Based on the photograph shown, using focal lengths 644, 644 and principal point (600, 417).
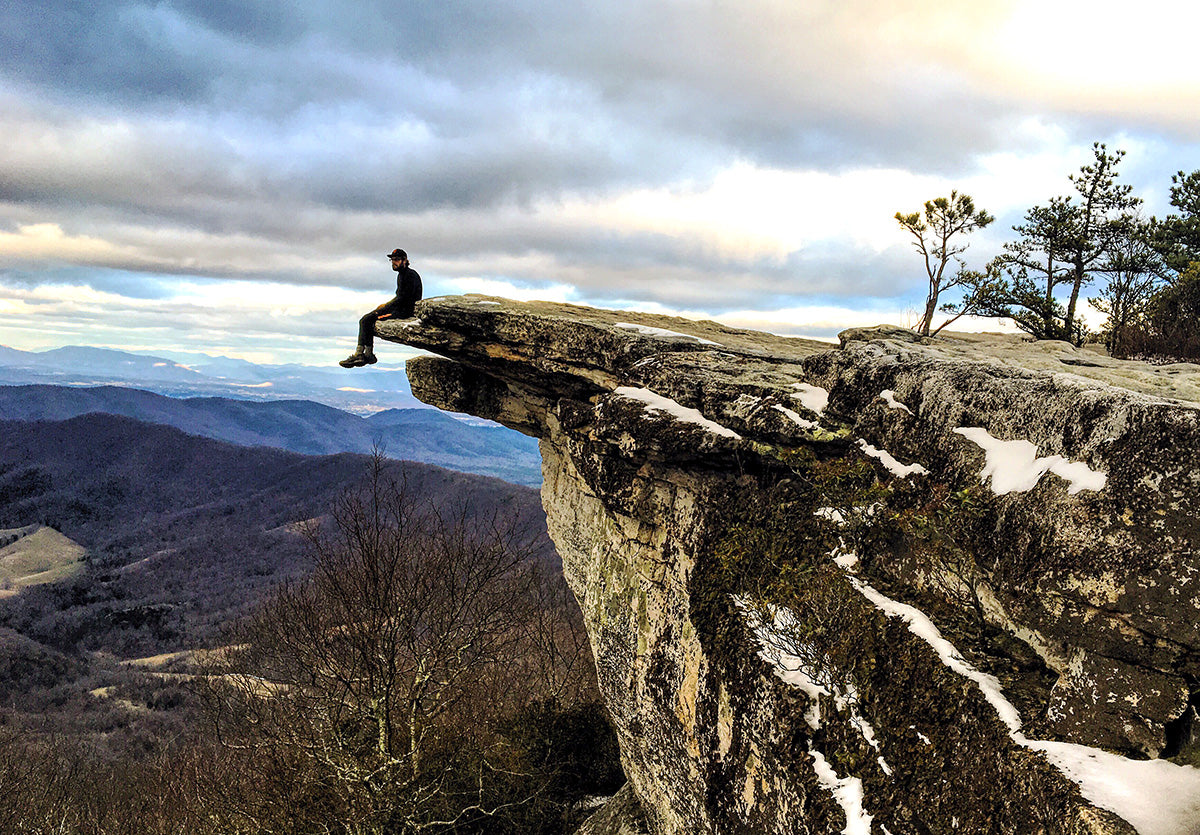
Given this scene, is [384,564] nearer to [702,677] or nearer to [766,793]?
[702,677]

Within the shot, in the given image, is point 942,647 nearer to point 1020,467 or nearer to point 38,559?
point 1020,467

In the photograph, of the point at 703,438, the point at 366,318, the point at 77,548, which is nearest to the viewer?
the point at 703,438

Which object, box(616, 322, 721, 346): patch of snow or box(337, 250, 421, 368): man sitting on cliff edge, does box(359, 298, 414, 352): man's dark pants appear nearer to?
box(337, 250, 421, 368): man sitting on cliff edge

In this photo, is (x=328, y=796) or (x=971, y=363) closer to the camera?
(x=971, y=363)

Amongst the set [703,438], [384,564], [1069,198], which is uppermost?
[1069,198]

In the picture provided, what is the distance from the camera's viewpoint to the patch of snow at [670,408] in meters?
8.61

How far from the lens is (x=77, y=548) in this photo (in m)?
133

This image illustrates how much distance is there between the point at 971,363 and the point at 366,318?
11823mm

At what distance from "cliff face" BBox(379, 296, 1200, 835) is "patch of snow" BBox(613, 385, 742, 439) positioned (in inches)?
1.8

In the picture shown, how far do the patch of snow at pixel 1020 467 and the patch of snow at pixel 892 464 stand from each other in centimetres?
54

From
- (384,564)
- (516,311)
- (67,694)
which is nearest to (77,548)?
(67,694)

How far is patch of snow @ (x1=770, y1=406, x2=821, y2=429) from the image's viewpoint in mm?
7668

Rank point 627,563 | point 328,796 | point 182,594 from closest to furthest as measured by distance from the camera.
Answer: point 627,563, point 328,796, point 182,594

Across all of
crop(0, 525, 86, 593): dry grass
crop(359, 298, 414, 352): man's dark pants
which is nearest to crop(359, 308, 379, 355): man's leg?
crop(359, 298, 414, 352): man's dark pants
